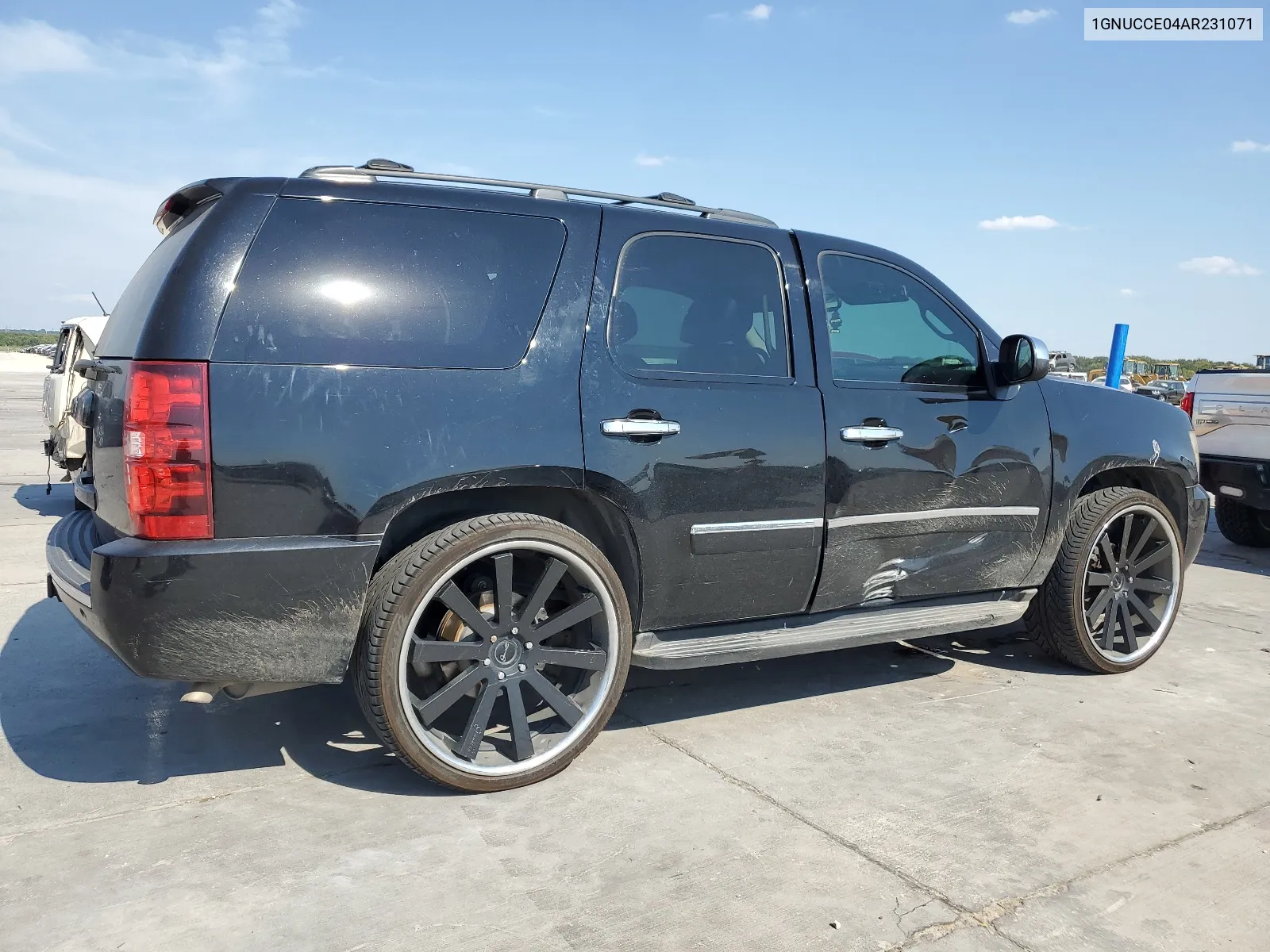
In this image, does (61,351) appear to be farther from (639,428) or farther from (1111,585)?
(1111,585)

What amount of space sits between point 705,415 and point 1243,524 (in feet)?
23.0

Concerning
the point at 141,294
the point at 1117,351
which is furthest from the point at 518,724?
the point at 1117,351

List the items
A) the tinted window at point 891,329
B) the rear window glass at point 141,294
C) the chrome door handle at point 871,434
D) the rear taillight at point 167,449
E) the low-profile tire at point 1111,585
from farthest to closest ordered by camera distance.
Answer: the low-profile tire at point 1111,585 < the tinted window at point 891,329 < the chrome door handle at point 871,434 < the rear window glass at point 141,294 < the rear taillight at point 167,449

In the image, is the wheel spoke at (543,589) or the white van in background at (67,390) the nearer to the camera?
the wheel spoke at (543,589)

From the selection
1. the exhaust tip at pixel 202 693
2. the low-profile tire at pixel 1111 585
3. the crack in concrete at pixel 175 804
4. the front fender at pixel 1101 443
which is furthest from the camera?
the low-profile tire at pixel 1111 585

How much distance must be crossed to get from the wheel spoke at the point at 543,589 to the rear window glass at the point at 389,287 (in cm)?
68

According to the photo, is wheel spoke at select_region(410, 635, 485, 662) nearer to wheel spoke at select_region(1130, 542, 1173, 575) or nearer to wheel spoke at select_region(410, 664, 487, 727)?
wheel spoke at select_region(410, 664, 487, 727)

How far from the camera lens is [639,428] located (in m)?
3.32

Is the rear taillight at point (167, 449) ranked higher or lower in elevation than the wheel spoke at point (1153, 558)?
higher

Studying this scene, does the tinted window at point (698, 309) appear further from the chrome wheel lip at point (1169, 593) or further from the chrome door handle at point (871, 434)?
the chrome wheel lip at point (1169, 593)

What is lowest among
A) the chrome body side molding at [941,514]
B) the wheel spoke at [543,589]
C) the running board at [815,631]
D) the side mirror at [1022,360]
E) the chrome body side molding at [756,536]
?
the running board at [815,631]

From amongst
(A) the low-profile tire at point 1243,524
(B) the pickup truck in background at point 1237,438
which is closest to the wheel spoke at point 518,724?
(B) the pickup truck in background at point 1237,438

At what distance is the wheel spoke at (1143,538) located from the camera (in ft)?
15.7

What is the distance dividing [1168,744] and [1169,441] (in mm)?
1601
